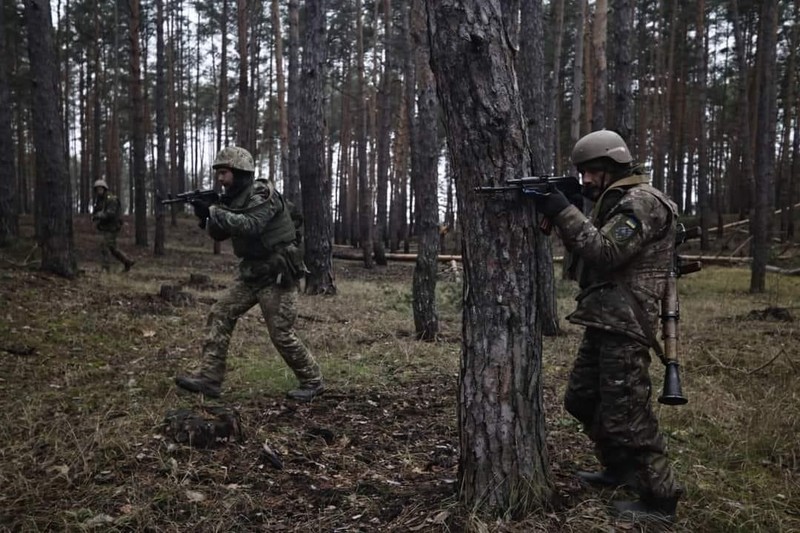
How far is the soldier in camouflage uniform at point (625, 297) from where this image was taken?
2.95 meters

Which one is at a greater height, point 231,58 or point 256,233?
point 231,58

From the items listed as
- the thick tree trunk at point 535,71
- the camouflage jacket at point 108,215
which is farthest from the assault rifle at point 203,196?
the camouflage jacket at point 108,215

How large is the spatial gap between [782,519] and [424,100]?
6544 mm

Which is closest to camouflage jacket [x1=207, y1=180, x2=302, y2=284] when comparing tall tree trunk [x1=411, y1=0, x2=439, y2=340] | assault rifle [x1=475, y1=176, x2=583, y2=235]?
assault rifle [x1=475, y1=176, x2=583, y2=235]

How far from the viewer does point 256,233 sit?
5027mm

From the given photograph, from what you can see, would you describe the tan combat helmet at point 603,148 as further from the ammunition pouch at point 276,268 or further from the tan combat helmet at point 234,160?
the tan combat helmet at point 234,160

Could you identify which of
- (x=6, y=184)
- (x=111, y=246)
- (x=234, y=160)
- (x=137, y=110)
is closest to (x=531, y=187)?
(x=234, y=160)

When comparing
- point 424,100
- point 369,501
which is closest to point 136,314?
point 424,100

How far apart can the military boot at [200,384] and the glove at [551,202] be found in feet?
11.7

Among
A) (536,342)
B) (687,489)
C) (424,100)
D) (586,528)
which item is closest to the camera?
(586,528)

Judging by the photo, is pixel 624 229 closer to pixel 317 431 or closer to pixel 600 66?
pixel 317 431

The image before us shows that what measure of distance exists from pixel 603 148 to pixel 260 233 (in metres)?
3.01

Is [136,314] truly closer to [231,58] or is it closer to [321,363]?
[321,363]

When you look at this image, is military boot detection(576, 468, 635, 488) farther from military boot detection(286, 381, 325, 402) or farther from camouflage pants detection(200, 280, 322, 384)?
camouflage pants detection(200, 280, 322, 384)
